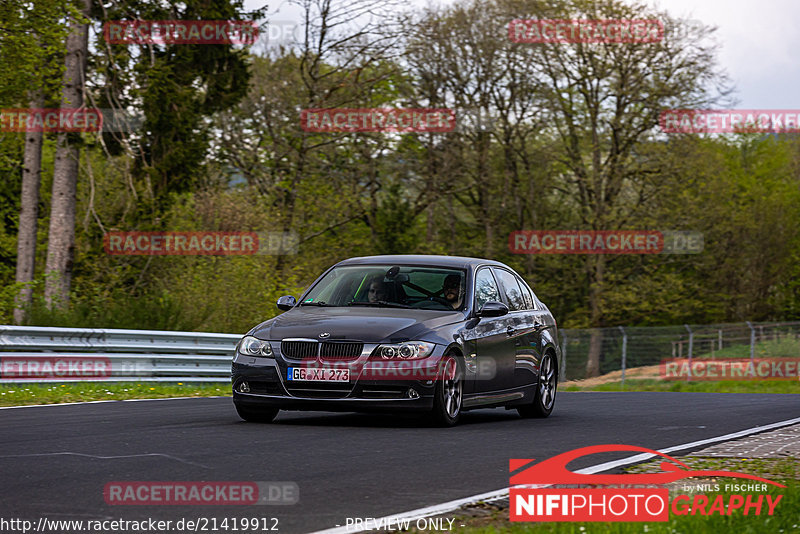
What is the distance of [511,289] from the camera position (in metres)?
12.9

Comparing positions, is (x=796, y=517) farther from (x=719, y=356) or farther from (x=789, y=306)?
(x=789, y=306)

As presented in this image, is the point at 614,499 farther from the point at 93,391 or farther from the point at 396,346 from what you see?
the point at 93,391

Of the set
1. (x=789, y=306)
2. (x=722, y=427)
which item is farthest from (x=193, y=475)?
(x=789, y=306)

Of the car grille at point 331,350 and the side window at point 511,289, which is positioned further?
the side window at point 511,289

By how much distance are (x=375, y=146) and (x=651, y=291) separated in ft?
41.9

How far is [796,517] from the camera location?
6.02m

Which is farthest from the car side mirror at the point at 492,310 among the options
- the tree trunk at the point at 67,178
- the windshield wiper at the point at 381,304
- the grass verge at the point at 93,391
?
the tree trunk at the point at 67,178

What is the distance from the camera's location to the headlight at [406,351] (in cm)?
1012

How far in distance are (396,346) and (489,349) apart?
62.4 inches

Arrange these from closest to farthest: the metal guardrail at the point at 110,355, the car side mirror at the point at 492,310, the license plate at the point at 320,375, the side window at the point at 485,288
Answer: the license plate at the point at 320,375, the car side mirror at the point at 492,310, the side window at the point at 485,288, the metal guardrail at the point at 110,355
